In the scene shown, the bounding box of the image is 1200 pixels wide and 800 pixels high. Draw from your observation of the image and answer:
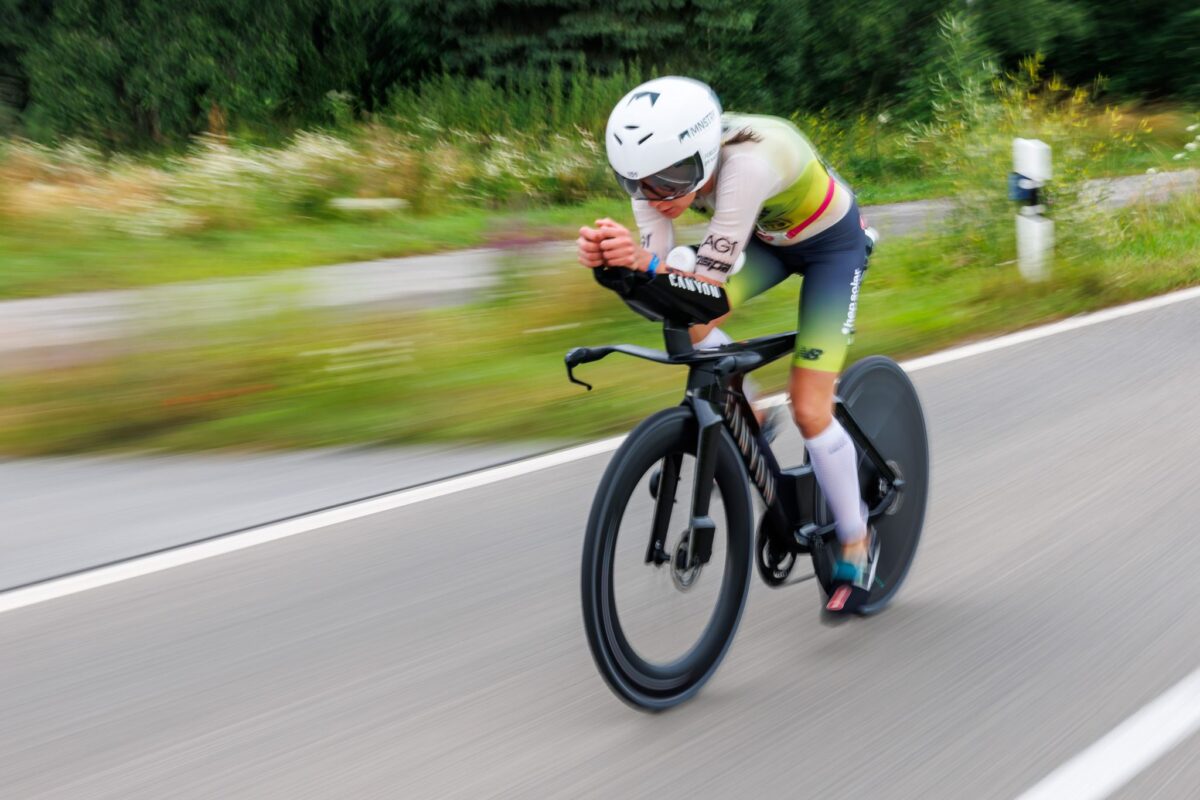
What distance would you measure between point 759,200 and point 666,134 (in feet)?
1.25

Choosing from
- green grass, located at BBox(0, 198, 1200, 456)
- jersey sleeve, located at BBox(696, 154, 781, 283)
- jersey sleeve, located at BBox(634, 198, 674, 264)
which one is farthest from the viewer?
green grass, located at BBox(0, 198, 1200, 456)

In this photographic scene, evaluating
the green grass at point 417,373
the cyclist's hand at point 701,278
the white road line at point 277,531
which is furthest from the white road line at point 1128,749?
the green grass at point 417,373

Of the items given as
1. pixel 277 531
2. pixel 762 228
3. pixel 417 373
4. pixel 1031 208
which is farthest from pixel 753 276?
pixel 1031 208

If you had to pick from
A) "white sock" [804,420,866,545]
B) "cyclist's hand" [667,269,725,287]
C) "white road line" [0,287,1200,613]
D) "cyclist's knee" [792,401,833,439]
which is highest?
"cyclist's hand" [667,269,725,287]

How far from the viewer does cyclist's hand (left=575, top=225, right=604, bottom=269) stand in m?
3.25

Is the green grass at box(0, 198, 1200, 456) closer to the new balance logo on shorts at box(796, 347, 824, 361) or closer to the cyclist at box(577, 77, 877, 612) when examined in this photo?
the cyclist at box(577, 77, 877, 612)

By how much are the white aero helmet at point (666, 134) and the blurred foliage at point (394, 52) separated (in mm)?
27430

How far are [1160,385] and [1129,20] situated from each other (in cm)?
3465

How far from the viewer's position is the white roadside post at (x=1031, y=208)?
1041 cm

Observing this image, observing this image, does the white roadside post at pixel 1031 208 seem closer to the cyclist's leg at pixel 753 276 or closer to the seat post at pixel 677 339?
the cyclist's leg at pixel 753 276

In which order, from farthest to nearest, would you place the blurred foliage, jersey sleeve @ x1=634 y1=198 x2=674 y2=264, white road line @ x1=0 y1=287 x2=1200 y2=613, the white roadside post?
the blurred foliage < the white roadside post < white road line @ x1=0 y1=287 x2=1200 y2=613 < jersey sleeve @ x1=634 y1=198 x2=674 y2=264

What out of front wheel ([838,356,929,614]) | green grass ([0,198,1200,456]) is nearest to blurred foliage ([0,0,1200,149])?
green grass ([0,198,1200,456])

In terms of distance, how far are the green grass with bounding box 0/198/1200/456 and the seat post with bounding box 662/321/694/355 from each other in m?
2.99

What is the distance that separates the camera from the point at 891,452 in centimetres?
457
